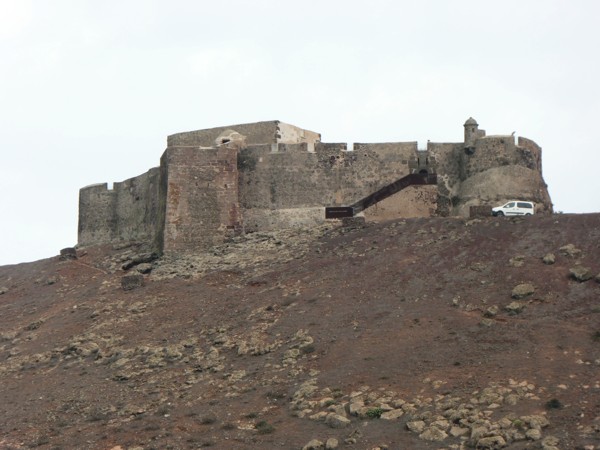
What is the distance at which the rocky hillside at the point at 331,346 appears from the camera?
17562 mm

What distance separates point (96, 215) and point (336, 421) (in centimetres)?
2146

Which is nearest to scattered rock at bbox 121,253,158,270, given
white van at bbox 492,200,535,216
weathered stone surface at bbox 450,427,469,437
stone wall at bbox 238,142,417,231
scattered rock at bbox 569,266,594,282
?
stone wall at bbox 238,142,417,231

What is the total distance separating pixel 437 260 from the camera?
81.9 ft

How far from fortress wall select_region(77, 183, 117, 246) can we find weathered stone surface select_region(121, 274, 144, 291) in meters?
7.06

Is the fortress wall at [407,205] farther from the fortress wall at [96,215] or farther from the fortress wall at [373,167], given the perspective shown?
the fortress wall at [96,215]

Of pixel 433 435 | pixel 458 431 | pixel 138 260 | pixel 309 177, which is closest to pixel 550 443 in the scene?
pixel 458 431

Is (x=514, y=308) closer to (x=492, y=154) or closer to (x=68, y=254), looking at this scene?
(x=492, y=154)

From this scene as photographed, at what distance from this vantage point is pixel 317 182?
31391 mm

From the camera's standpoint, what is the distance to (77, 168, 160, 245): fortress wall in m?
34.5

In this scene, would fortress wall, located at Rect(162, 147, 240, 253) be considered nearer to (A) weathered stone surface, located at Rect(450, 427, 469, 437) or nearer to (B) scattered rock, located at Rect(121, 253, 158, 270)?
(B) scattered rock, located at Rect(121, 253, 158, 270)

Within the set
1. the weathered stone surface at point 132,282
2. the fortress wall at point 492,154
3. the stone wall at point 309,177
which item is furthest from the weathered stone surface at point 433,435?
the fortress wall at point 492,154

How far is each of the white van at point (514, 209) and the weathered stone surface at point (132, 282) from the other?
10750 millimetres

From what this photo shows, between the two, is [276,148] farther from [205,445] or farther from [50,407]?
[205,445]

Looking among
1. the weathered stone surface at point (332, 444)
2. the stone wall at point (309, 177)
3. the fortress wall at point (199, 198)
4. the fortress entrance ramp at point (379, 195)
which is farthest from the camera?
the stone wall at point (309, 177)
